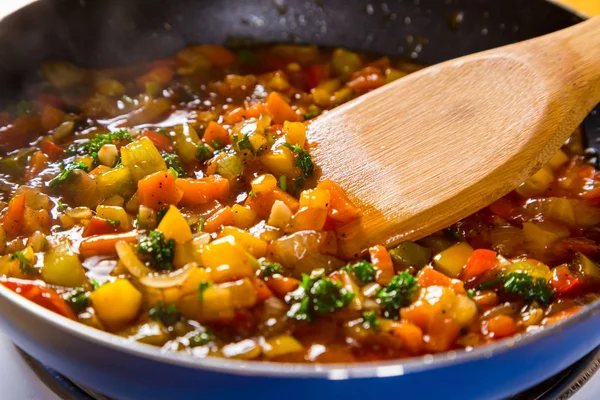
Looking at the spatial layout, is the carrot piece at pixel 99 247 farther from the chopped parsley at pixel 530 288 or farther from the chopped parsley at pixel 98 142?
the chopped parsley at pixel 530 288

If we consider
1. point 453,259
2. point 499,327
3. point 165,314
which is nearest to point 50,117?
point 165,314

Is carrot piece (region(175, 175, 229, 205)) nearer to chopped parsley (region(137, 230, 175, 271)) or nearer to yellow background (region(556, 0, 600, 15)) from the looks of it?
chopped parsley (region(137, 230, 175, 271))

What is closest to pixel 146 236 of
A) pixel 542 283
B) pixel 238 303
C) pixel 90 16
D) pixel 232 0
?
pixel 238 303

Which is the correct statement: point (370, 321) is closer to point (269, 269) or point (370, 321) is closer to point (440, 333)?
point (440, 333)

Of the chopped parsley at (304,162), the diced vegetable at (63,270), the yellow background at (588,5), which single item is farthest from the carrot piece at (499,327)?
the yellow background at (588,5)

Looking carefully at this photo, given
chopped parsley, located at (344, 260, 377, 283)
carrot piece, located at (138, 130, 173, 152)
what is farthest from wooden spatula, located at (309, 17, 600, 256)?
carrot piece, located at (138, 130, 173, 152)

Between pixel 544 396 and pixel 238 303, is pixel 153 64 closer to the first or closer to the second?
pixel 238 303
